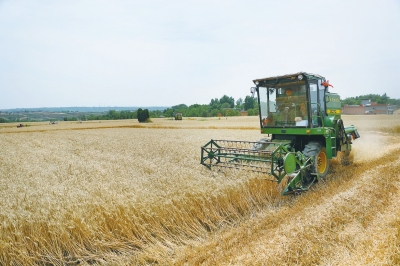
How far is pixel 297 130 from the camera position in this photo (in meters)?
7.02

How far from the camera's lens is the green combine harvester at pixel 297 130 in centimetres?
638

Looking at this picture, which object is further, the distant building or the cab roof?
the distant building

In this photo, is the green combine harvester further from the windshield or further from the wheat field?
the wheat field

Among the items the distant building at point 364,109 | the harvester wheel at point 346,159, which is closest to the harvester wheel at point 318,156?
the harvester wheel at point 346,159

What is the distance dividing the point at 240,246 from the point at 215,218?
3.77 feet

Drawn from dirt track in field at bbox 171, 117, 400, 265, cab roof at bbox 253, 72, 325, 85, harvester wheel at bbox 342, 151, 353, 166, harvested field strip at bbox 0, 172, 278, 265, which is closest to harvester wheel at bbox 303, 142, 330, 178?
dirt track in field at bbox 171, 117, 400, 265

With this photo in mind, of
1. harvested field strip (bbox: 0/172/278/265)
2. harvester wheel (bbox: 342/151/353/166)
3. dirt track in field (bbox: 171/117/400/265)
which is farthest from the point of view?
harvester wheel (bbox: 342/151/353/166)

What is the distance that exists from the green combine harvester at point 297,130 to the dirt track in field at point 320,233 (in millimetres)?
894

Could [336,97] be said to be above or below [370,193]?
above

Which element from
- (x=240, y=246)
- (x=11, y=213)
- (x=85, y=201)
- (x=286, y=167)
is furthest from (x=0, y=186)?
(x=286, y=167)

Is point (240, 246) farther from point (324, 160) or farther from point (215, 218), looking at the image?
point (324, 160)

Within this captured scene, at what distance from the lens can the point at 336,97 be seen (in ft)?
27.6

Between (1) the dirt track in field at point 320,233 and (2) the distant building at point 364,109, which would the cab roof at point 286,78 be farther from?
(2) the distant building at point 364,109

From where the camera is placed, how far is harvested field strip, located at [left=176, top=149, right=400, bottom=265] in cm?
315
